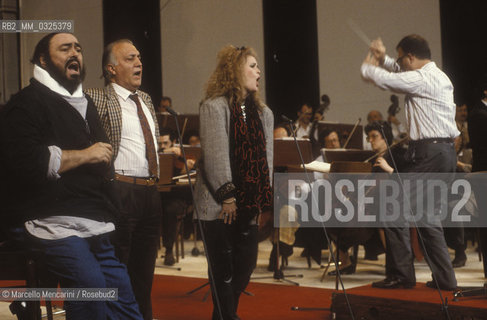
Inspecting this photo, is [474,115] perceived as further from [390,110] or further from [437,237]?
[390,110]

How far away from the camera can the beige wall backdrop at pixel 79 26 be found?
12375 mm

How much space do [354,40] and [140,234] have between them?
7.44 m

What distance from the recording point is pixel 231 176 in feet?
10.5

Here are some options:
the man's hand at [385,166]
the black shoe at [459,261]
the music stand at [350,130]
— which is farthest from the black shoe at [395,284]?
the music stand at [350,130]

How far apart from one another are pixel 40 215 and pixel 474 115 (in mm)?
3400

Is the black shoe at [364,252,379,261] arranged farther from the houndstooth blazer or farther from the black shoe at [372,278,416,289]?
the houndstooth blazer

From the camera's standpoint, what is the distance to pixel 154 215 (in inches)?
127

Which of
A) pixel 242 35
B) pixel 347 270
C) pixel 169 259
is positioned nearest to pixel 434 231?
pixel 347 270

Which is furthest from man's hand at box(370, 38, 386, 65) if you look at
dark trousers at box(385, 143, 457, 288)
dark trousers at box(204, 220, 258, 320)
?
dark trousers at box(204, 220, 258, 320)

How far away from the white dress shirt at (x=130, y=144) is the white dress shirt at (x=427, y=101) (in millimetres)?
1639

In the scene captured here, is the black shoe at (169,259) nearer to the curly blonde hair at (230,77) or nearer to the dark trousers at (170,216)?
the dark trousers at (170,216)

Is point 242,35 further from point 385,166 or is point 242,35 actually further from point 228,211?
point 228,211

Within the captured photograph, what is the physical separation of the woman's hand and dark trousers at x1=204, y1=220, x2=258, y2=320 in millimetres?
35

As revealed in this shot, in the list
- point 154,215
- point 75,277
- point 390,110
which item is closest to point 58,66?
point 75,277
